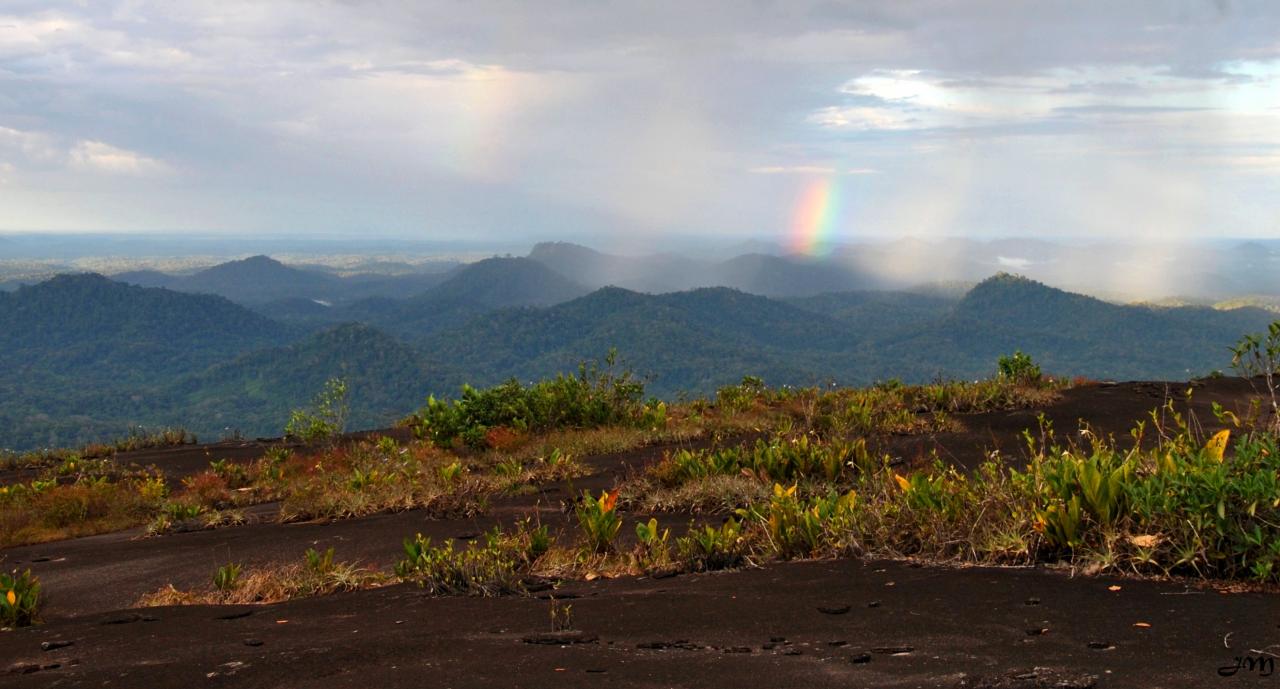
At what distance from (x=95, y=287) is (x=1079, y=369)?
207m

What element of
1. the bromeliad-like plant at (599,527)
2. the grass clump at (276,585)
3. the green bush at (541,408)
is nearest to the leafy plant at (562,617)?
the bromeliad-like plant at (599,527)

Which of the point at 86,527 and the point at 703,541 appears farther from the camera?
the point at 86,527

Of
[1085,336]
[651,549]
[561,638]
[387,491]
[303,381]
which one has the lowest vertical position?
[303,381]

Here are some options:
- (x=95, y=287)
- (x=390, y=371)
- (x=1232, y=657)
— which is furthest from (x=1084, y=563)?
(x=95, y=287)

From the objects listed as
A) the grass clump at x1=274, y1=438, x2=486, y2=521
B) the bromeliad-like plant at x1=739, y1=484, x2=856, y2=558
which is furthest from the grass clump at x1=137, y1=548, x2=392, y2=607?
the bromeliad-like plant at x1=739, y1=484, x2=856, y2=558

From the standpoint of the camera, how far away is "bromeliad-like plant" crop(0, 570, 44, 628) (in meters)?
5.68

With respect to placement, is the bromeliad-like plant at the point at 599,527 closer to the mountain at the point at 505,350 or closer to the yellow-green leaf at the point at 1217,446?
the yellow-green leaf at the point at 1217,446

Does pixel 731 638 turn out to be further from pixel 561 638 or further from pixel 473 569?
pixel 473 569

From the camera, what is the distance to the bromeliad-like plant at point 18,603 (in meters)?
5.68

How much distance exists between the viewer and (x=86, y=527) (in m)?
11.1

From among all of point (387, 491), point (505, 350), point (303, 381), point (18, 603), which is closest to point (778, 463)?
point (387, 491)

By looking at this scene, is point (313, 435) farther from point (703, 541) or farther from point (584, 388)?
point (703, 541)

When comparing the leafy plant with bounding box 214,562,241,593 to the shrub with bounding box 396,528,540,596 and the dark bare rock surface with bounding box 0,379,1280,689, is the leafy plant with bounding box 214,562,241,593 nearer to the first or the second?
the dark bare rock surface with bounding box 0,379,1280,689

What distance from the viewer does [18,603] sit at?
5719 millimetres
